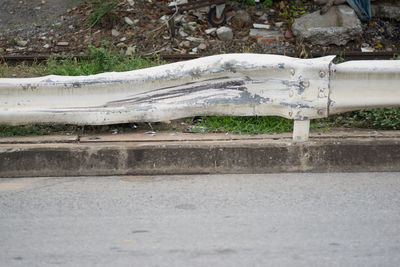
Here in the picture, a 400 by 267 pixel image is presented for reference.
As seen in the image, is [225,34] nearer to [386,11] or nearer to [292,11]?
[292,11]

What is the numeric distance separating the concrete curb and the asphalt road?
0.12 m

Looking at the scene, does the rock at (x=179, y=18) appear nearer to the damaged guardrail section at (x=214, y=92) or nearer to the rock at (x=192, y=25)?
the rock at (x=192, y=25)

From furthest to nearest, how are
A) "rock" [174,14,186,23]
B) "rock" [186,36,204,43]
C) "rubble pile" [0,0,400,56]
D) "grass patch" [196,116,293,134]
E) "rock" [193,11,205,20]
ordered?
"rock" [193,11,205,20] → "rock" [174,14,186,23] → "rock" [186,36,204,43] → "rubble pile" [0,0,400,56] → "grass patch" [196,116,293,134]

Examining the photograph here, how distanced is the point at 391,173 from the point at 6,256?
3.28m

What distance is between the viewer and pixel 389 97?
15.8 ft

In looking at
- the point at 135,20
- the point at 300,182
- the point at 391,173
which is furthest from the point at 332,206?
the point at 135,20

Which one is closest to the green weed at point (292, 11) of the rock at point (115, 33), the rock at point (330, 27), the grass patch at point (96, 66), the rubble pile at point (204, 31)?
the rubble pile at point (204, 31)

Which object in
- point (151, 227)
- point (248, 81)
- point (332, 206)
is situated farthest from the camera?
point (248, 81)

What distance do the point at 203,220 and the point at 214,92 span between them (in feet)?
5.15

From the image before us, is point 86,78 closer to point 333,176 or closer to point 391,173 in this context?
point 333,176

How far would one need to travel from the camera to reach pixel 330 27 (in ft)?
34.0

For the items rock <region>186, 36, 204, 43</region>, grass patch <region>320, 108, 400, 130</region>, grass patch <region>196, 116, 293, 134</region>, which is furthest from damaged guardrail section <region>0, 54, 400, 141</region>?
rock <region>186, 36, 204, 43</region>

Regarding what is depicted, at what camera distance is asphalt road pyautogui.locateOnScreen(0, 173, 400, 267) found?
3.23m

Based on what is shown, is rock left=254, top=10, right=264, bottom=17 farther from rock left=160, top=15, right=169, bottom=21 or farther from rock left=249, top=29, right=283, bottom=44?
rock left=160, top=15, right=169, bottom=21
